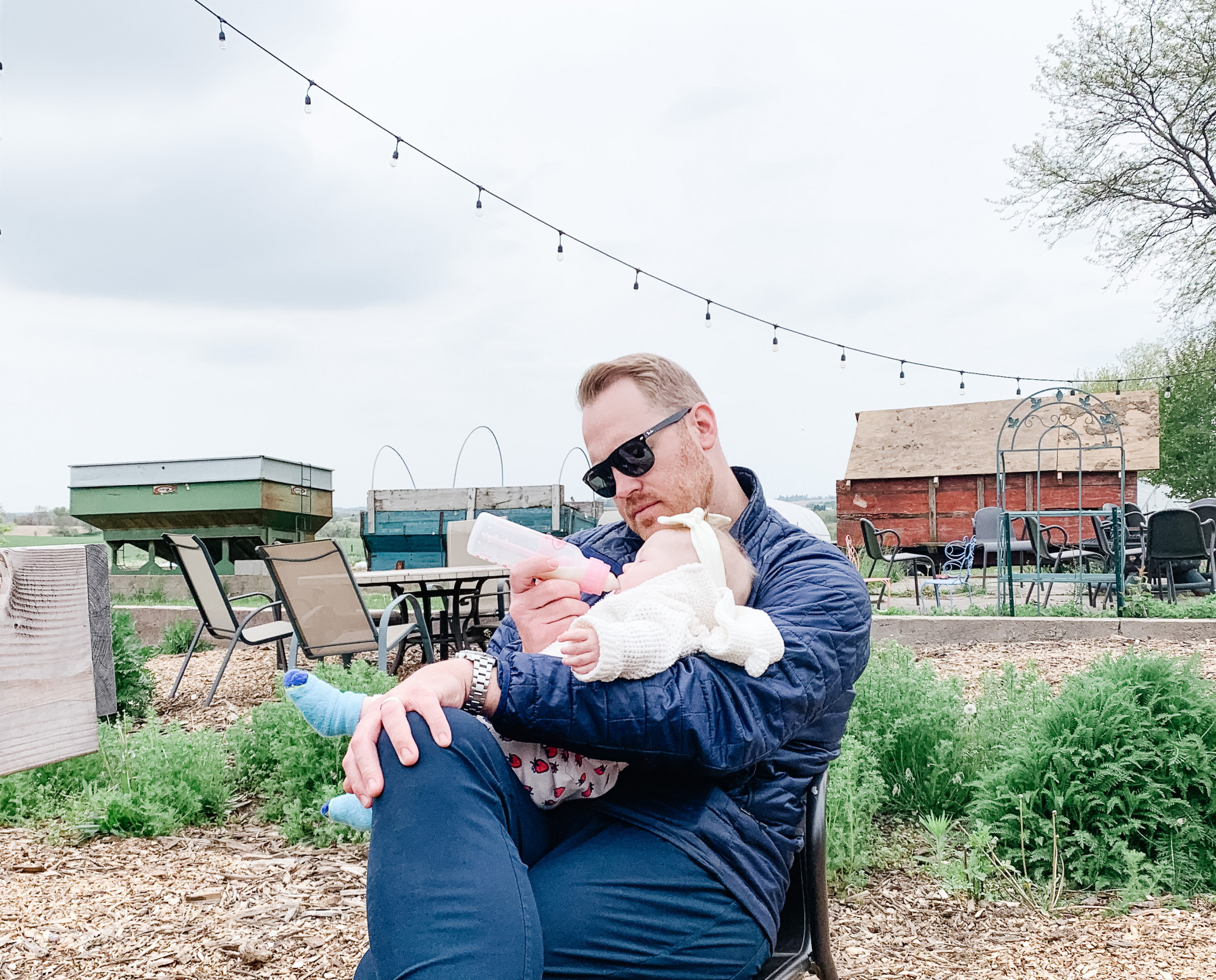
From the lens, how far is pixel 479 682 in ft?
3.82

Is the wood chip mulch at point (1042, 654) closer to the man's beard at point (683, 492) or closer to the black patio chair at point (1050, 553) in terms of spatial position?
the black patio chair at point (1050, 553)

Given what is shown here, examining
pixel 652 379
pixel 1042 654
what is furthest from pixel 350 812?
pixel 1042 654

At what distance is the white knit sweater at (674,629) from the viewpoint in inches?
44.8

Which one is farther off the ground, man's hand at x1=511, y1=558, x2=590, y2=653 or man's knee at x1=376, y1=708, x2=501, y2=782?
man's hand at x1=511, y1=558, x2=590, y2=653

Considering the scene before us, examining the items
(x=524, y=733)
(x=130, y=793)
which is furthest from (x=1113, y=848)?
(x=130, y=793)

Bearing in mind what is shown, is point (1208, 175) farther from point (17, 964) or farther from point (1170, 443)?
point (17, 964)

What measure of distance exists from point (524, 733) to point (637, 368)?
0.75 m

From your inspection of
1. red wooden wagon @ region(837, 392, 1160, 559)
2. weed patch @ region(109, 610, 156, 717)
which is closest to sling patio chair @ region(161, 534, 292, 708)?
weed patch @ region(109, 610, 156, 717)

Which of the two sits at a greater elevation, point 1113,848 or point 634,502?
point 634,502

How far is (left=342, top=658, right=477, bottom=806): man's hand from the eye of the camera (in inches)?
43.4

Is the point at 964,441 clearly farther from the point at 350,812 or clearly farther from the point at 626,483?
the point at 350,812

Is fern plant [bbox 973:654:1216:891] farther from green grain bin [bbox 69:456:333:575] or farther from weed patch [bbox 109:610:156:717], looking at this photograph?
green grain bin [bbox 69:456:333:575]

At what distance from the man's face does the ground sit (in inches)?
51.2

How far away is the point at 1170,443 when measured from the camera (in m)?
31.2
